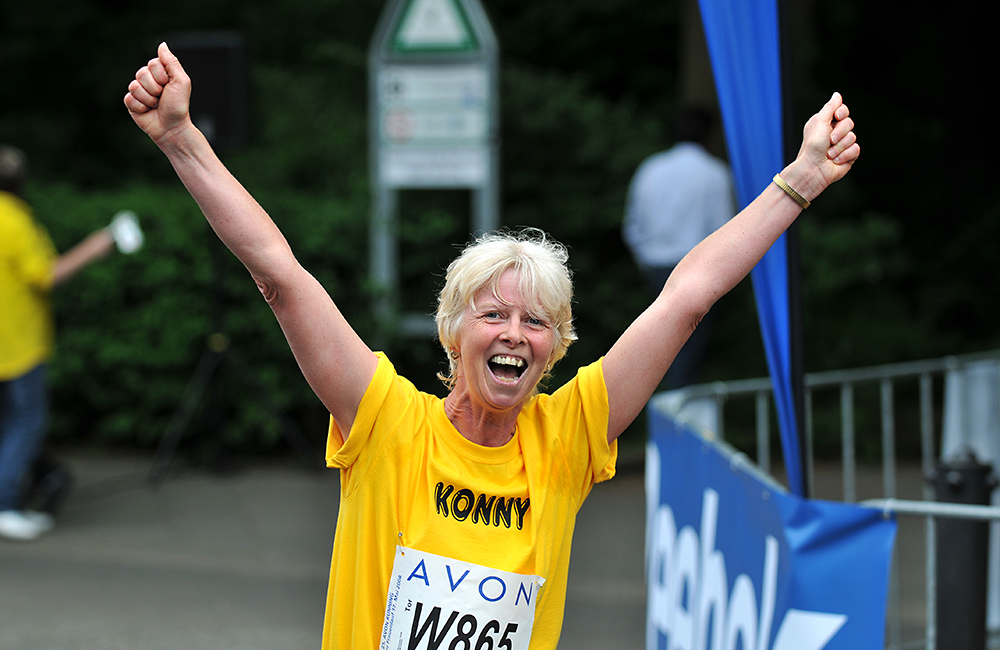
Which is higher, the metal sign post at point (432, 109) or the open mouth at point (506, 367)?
the metal sign post at point (432, 109)

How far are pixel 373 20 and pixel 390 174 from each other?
228 inches

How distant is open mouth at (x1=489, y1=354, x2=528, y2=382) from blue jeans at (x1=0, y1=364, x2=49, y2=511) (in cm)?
506

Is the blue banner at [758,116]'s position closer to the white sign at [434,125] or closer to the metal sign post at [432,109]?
the metal sign post at [432,109]

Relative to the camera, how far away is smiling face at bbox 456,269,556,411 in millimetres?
2242

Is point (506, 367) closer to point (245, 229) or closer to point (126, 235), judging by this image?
point (245, 229)

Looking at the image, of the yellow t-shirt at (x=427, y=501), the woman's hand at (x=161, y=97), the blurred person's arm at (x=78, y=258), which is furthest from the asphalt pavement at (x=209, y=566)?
the woman's hand at (x=161, y=97)

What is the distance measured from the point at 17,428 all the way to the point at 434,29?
367cm

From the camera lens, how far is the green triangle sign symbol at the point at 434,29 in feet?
26.5

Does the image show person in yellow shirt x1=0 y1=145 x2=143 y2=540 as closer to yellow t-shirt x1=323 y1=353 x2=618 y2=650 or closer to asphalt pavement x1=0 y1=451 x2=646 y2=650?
asphalt pavement x1=0 y1=451 x2=646 y2=650

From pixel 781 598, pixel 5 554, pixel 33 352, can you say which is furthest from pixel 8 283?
pixel 781 598

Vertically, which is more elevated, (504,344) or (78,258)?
(78,258)

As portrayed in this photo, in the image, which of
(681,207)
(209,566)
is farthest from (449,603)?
(681,207)

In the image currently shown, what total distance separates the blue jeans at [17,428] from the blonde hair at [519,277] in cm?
492

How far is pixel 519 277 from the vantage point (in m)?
2.28
